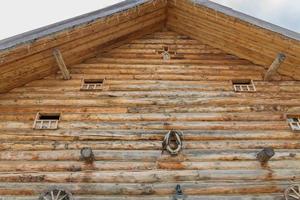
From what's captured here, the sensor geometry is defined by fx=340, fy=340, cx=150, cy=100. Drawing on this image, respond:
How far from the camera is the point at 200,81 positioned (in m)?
10.1

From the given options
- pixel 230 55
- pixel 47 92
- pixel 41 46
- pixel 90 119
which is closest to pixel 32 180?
pixel 90 119

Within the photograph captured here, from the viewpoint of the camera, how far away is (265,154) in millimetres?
7578

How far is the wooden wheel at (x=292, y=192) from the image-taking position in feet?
23.0

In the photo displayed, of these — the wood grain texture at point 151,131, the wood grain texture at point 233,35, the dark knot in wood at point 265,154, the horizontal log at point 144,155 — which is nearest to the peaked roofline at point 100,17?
the wood grain texture at point 233,35

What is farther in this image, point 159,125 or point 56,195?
point 159,125

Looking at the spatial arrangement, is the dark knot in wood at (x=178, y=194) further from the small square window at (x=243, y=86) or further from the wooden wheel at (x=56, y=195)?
the small square window at (x=243, y=86)

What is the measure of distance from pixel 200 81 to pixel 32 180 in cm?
539

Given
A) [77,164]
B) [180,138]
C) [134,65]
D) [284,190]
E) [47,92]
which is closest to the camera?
[284,190]

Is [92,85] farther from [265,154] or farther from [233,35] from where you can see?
[265,154]

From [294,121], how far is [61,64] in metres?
6.60

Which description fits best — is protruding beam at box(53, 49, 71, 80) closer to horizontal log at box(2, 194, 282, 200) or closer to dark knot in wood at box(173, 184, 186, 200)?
horizontal log at box(2, 194, 282, 200)

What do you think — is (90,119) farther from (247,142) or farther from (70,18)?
(247,142)

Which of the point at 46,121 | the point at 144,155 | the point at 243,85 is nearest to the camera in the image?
the point at 144,155

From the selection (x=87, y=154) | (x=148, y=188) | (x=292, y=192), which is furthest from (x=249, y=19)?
(x=87, y=154)
